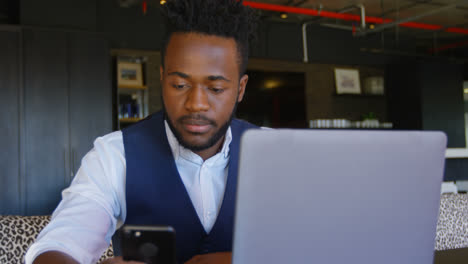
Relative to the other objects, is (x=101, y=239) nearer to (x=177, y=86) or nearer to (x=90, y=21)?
(x=177, y=86)

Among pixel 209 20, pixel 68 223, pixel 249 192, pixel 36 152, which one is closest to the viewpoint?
pixel 249 192

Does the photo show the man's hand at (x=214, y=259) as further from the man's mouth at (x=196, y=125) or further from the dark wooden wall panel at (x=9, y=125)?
the dark wooden wall panel at (x=9, y=125)

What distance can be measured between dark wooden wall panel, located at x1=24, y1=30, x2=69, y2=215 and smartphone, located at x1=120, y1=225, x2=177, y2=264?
13.1ft

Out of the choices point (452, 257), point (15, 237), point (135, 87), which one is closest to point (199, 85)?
point (452, 257)

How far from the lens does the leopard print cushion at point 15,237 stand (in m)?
1.38

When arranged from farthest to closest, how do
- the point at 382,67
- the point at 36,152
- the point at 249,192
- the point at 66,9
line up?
the point at 382,67 < the point at 66,9 < the point at 36,152 < the point at 249,192

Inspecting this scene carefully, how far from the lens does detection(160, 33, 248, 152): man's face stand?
94 centimetres

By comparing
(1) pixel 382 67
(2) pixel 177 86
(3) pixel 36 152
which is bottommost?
(3) pixel 36 152

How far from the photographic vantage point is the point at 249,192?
0.49 meters

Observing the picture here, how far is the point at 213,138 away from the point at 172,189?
175 mm

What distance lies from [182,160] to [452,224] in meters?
1.37

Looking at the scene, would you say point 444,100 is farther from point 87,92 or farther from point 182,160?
point 182,160

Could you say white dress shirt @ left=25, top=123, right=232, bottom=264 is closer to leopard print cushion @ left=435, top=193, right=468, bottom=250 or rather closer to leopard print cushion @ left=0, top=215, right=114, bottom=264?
leopard print cushion @ left=0, top=215, right=114, bottom=264

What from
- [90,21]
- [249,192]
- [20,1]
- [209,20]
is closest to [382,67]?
[90,21]
